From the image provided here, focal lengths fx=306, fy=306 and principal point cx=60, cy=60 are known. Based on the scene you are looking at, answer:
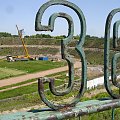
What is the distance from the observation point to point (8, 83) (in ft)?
98.6

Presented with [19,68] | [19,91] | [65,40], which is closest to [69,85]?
[65,40]

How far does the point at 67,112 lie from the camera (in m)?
2.41

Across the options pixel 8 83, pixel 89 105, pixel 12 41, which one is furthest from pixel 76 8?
pixel 12 41

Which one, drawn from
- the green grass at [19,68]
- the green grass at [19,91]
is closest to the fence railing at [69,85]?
the green grass at [19,91]

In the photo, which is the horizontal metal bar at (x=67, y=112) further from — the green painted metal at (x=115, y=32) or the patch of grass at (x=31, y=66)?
the patch of grass at (x=31, y=66)

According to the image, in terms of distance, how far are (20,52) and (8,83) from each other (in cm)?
3833

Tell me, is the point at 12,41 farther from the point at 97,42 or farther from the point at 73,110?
the point at 73,110

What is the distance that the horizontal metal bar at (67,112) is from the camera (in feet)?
7.21

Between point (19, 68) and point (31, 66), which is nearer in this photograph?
Answer: point (19, 68)

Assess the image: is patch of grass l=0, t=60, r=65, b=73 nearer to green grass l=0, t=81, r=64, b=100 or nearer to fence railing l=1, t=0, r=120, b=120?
green grass l=0, t=81, r=64, b=100

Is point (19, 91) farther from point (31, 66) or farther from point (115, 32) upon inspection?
A: point (115, 32)

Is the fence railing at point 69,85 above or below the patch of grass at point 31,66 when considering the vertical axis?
above

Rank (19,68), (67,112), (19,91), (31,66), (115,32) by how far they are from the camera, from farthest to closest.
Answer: (31,66) → (19,68) → (19,91) → (115,32) → (67,112)

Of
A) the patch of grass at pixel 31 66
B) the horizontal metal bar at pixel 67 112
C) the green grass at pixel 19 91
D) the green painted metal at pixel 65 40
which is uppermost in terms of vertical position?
the green painted metal at pixel 65 40
